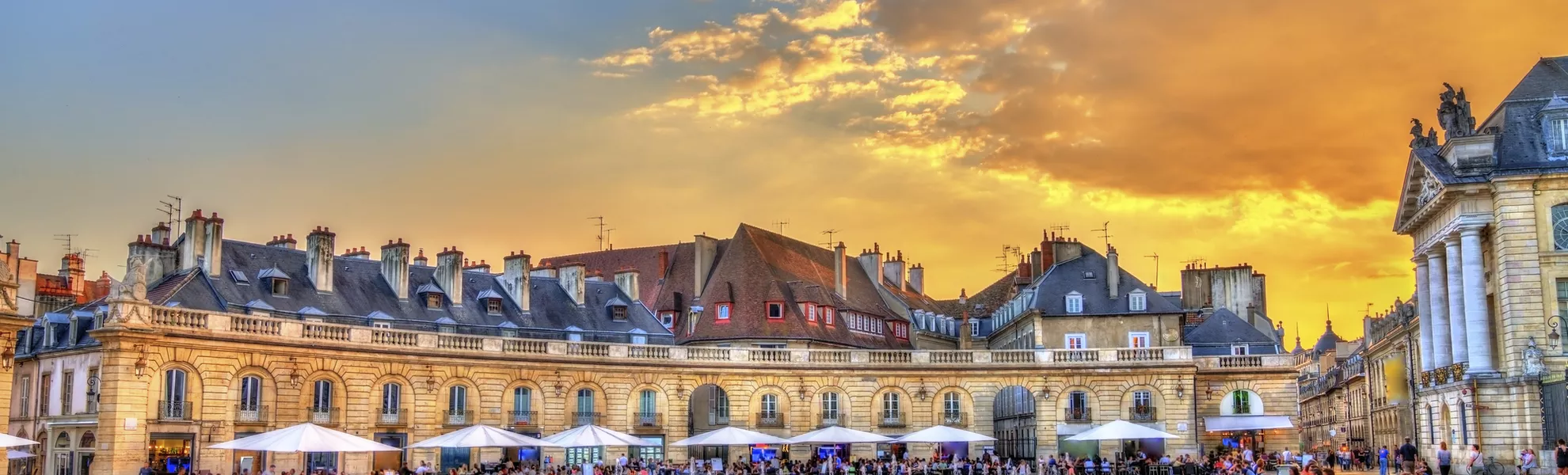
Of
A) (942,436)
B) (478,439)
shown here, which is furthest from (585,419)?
(942,436)

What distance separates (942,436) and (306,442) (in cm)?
1938

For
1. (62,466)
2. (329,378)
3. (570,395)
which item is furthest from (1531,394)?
(62,466)

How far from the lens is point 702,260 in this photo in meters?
63.0

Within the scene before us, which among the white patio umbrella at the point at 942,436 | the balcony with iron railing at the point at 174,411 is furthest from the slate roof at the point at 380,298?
the white patio umbrella at the point at 942,436

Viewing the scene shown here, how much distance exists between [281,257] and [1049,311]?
29.9 metres

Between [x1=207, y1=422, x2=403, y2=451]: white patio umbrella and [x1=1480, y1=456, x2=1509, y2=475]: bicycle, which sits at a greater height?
[x1=207, y1=422, x2=403, y2=451]: white patio umbrella

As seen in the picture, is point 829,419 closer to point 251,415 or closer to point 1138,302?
point 1138,302

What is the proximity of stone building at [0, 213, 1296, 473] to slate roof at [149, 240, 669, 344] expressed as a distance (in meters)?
0.08

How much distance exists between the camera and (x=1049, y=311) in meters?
61.9

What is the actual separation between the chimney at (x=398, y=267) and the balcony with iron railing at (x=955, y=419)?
1902 cm

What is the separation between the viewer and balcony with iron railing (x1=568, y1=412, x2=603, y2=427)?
49.3 metres

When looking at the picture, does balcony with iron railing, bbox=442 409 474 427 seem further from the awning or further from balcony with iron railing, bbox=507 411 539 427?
the awning

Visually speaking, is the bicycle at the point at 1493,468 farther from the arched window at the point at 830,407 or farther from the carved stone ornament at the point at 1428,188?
the arched window at the point at 830,407

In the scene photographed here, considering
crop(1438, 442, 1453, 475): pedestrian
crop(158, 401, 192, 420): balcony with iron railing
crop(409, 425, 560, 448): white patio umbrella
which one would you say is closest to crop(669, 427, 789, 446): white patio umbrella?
crop(409, 425, 560, 448): white patio umbrella
